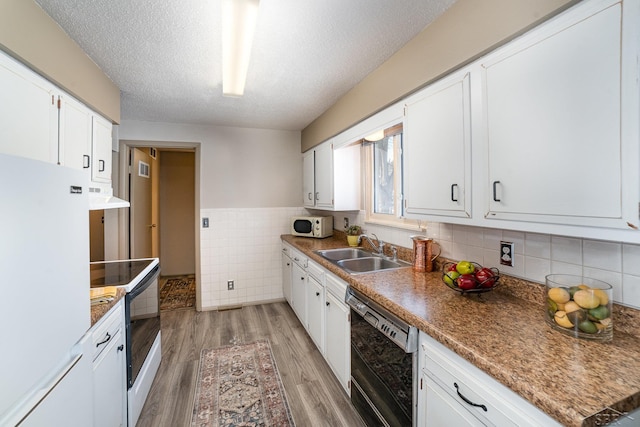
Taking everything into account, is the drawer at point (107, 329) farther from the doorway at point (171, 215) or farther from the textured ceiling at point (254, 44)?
the doorway at point (171, 215)

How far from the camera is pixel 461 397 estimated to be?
97cm

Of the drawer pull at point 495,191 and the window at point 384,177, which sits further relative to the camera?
the window at point 384,177

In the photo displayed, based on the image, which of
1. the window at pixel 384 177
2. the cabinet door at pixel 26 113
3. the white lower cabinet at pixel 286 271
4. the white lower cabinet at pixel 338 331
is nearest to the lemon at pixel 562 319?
the white lower cabinet at pixel 338 331

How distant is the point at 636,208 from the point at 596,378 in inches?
19.4

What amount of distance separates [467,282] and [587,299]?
449 millimetres

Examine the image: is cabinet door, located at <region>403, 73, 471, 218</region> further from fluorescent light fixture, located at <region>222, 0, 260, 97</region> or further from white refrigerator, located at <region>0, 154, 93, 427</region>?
white refrigerator, located at <region>0, 154, 93, 427</region>

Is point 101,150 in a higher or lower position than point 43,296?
higher

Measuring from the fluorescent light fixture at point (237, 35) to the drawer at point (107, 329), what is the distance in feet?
4.98

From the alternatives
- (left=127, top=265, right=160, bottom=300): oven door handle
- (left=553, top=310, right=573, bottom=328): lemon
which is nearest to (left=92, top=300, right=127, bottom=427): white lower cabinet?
(left=127, top=265, right=160, bottom=300): oven door handle

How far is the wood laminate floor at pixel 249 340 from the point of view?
184cm

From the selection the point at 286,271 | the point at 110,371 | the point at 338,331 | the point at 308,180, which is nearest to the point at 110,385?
the point at 110,371

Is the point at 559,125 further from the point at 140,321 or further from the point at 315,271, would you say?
the point at 140,321

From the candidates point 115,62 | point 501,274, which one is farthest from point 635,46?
point 115,62

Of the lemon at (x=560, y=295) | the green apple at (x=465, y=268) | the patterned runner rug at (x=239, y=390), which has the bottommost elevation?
the patterned runner rug at (x=239, y=390)
